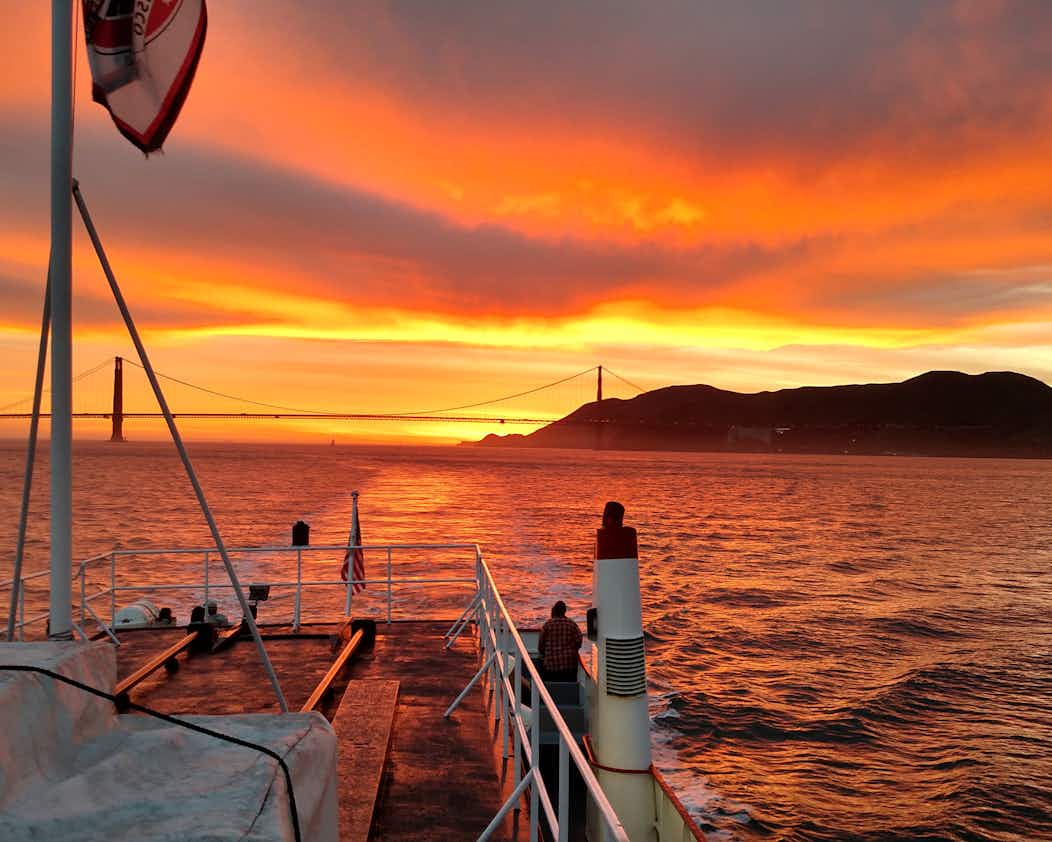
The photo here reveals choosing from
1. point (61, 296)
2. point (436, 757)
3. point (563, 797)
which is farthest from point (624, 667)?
point (61, 296)

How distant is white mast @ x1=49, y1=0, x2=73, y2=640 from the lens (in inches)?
183

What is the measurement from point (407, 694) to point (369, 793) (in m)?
3.10

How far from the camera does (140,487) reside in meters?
114

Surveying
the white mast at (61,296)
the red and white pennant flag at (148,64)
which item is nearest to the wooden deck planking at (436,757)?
the white mast at (61,296)

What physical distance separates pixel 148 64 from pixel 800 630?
2930cm

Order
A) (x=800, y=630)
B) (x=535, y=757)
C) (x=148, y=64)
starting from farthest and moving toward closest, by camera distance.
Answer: (x=800, y=630)
(x=535, y=757)
(x=148, y=64)

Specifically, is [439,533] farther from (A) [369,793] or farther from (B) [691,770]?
(A) [369,793]

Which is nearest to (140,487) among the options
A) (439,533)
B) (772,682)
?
(439,533)

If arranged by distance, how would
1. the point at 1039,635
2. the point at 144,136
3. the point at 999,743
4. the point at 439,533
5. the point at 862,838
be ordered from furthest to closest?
the point at 439,533
the point at 1039,635
the point at 999,743
the point at 862,838
the point at 144,136

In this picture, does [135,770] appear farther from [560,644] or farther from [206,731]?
[560,644]

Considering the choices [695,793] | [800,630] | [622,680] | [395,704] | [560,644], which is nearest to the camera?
[622,680]

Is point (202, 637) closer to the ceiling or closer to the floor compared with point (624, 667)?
closer to the floor

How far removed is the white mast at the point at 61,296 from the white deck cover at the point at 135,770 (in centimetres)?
213

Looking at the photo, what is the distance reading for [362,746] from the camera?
725cm
